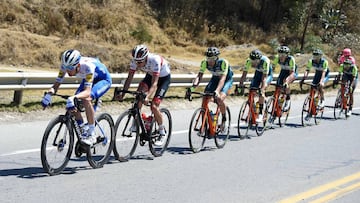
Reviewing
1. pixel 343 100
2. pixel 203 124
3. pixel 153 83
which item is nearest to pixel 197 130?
pixel 203 124

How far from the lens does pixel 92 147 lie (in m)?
7.96

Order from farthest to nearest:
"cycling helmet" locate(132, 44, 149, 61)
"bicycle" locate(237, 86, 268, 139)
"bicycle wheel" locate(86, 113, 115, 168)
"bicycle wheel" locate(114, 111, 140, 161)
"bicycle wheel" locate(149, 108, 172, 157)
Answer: "bicycle" locate(237, 86, 268, 139), "bicycle wheel" locate(149, 108, 172, 157), "bicycle wheel" locate(114, 111, 140, 161), "cycling helmet" locate(132, 44, 149, 61), "bicycle wheel" locate(86, 113, 115, 168)

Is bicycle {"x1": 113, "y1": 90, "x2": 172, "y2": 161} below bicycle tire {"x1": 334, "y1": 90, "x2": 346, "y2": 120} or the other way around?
the other way around

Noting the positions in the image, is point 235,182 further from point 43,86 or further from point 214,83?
point 43,86

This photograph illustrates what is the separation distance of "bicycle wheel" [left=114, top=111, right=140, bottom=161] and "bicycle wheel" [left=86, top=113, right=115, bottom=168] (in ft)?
1.39

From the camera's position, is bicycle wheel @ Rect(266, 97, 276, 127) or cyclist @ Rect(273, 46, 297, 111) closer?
cyclist @ Rect(273, 46, 297, 111)

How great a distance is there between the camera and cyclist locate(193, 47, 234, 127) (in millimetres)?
10195

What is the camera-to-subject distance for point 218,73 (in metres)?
10.5

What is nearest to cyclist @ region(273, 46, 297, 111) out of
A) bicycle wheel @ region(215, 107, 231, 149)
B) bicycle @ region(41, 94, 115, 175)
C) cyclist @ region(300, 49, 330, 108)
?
cyclist @ region(300, 49, 330, 108)

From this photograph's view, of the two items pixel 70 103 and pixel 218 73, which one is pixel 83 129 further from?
pixel 218 73

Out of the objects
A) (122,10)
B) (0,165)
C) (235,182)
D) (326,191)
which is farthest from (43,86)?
(122,10)

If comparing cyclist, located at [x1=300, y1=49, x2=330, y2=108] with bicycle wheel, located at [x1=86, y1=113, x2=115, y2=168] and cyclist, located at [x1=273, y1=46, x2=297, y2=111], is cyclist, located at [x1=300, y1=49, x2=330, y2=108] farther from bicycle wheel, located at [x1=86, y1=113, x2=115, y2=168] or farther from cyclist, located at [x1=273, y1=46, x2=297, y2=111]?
bicycle wheel, located at [x1=86, y1=113, x2=115, y2=168]

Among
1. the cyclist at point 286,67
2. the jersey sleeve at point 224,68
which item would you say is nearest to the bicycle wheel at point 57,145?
the jersey sleeve at point 224,68

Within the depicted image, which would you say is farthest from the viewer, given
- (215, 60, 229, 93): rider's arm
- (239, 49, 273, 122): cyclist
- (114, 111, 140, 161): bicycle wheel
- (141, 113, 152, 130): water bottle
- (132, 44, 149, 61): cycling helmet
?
(239, 49, 273, 122): cyclist
